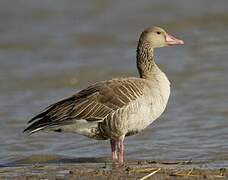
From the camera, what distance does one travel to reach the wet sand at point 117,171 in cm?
842

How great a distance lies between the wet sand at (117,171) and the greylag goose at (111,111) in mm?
452

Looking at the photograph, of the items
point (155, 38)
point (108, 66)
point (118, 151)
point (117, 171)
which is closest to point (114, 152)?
point (118, 151)

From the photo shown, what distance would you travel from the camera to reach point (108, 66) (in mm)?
17391

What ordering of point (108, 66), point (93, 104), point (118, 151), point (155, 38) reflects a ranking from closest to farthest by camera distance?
point (93, 104) → point (118, 151) → point (155, 38) → point (108, 66)

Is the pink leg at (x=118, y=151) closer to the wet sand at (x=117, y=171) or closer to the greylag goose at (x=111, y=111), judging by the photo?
the greylag goose at (x=111, y=111)

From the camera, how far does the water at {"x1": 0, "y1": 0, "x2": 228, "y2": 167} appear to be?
11.4 metres

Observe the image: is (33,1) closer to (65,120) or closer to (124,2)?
(124,2)

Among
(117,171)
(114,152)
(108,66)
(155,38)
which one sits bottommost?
(117,171)

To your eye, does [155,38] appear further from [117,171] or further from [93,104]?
[117,171]

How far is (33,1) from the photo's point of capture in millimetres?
25406

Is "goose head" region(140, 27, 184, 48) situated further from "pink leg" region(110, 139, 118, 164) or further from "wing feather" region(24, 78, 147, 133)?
"pink leg" region(110, 139, 118, 164)

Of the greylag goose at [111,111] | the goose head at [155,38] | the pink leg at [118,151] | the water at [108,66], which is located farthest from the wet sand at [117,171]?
the goose head at [155,38]

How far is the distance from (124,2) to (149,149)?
13.9 metres

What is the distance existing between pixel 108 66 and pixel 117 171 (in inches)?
343
